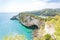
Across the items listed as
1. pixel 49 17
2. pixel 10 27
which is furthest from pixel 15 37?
pixel 49 17

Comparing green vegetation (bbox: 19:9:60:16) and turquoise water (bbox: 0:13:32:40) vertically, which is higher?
green vegetation (bbox: 19:9:60:16)

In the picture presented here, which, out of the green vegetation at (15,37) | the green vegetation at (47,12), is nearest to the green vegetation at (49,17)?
the green vegetation at (47,12)

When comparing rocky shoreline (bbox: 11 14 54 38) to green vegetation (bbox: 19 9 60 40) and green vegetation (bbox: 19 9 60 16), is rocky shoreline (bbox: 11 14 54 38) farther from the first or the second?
green vegetation (bbox: 19 9 60 16)

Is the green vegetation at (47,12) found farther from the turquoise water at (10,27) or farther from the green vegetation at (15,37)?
the green vegetation at (15,37)

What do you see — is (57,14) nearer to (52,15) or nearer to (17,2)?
(52,15)

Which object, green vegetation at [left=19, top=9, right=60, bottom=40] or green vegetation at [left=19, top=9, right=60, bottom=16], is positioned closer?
green vegetation at [left=19, top=9, right=60, bottom=40]

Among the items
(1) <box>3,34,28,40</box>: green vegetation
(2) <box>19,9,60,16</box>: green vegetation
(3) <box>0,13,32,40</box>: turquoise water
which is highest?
(2) <box>19,9,60,16</box>: green vegetation

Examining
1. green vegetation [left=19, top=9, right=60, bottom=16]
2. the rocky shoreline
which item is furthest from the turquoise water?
green vegetation [left=19, top=9, right=60, bottom=16]

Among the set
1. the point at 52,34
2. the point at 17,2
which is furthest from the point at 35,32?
the point at 17,2
